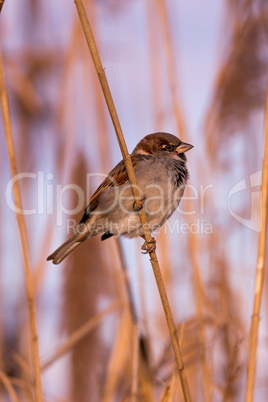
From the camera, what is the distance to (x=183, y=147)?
114 inches

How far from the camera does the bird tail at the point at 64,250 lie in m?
2.51

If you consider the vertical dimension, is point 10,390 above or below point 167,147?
below

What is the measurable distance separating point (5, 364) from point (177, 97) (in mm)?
1644

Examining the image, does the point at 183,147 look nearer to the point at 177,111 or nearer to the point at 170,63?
the point at 177,111

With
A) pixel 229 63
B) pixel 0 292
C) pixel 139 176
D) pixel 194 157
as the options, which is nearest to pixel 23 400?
pixel 0 292

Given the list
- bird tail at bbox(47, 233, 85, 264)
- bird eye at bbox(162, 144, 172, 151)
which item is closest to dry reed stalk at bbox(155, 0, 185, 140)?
bird eye at bbox(162, 144, 172, 151)

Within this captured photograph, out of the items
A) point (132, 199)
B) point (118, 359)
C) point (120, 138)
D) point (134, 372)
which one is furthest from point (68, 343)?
point (120, 138)

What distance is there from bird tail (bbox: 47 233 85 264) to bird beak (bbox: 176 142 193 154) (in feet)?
2.57

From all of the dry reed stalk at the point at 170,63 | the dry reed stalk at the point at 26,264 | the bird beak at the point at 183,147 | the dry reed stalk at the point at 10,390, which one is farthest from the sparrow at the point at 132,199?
the dry reed stalk at the point at 10,390

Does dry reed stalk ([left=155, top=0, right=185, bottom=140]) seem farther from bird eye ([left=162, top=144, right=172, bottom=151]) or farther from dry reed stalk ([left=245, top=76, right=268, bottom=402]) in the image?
dry reed stalk ([left=245, top=76, right=268, bottom=402])

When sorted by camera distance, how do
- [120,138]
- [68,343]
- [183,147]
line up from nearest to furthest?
[120,138]
[68,343]
[183,147]

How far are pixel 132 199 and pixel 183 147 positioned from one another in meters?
0.46

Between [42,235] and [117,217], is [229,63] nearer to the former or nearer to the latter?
[117,217]

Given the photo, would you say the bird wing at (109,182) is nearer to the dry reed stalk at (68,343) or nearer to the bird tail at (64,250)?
the bird tail at (64,250)
